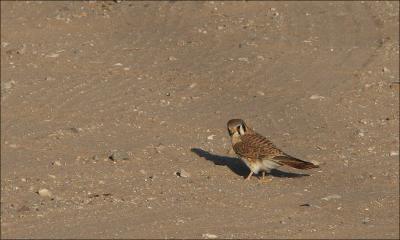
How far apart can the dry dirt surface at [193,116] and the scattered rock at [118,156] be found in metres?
0.01

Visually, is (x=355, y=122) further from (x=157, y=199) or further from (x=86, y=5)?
(x=86, y=5)

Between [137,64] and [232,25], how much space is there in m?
1.91

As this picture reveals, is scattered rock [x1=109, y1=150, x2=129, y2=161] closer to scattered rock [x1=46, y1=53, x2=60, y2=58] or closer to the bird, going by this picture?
the bird

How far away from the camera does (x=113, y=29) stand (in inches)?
560

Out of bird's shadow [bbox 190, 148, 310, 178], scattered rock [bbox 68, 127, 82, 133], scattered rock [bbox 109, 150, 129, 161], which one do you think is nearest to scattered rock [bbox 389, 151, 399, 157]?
bird's shadow [bbox 190, 148, 310, 178]

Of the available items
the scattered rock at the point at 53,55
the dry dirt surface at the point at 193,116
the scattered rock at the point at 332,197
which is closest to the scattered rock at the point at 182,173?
the dry dirt surface at the point at 193,116

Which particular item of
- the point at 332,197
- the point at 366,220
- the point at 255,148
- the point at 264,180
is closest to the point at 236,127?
the point at 255,148

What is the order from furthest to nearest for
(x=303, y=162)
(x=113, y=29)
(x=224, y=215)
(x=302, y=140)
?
(x=113, y=29)
(x=302, y=140)
(x=303, y=162)
(x=224, y=215)

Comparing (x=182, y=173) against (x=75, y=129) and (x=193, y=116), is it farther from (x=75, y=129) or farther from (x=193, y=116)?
(x=193, y=116)

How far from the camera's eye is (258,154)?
31.7 feet

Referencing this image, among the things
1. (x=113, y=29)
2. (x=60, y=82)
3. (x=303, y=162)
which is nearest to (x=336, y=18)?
(x=113, y=29)

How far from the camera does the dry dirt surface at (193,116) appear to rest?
29.1 ft

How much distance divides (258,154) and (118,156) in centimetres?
125

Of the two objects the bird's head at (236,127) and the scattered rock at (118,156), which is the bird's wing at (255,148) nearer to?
the bird's head at (236,127)
